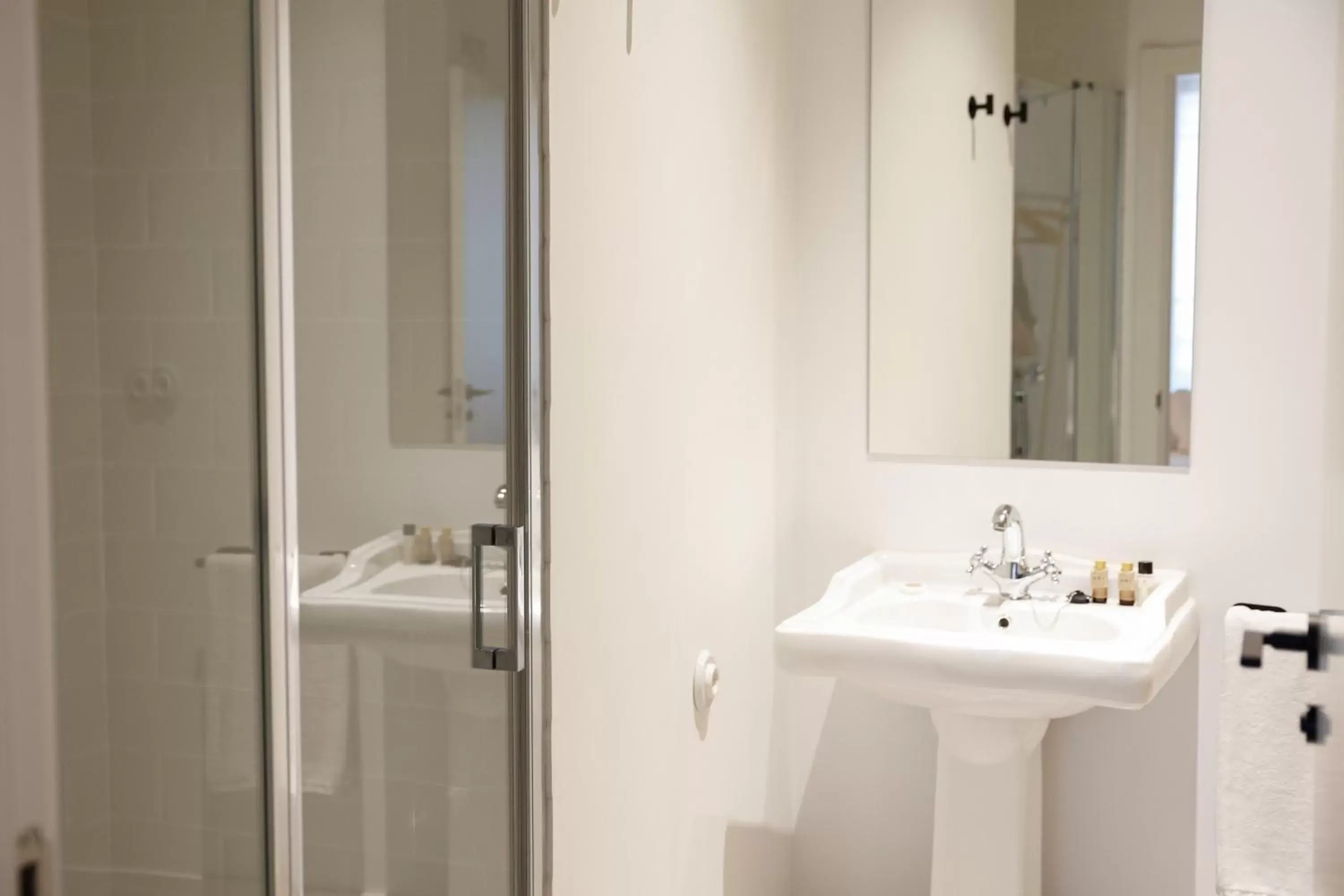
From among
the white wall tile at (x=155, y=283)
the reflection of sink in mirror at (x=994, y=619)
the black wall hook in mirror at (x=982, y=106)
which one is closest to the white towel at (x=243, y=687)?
the white wall tile at (x=155, y=283)

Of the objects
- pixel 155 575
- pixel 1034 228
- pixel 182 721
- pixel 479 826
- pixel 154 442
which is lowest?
pixel 479 826

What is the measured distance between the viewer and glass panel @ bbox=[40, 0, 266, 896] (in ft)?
3.05

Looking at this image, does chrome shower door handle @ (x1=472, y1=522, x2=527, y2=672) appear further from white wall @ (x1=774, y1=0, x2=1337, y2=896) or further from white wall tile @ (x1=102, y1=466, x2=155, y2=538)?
white wall @ (x1=774, y1=0, x2=1337, y2=896)

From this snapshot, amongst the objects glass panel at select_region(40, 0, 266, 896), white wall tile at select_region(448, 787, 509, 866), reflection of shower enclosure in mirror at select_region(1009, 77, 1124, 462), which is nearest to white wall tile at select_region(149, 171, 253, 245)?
glass panel at select_region(40, 0, 266, 896)

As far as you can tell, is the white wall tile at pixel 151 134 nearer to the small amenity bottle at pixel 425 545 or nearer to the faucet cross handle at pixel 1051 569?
the small amenity bottle at pixel 425 545

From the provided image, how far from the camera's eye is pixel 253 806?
1.11 meters

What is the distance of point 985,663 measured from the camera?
1.95m

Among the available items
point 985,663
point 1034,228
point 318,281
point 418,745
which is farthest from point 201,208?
point 1034,228

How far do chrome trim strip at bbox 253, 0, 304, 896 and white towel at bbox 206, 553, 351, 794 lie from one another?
16 millimetres

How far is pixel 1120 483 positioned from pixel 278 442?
1.75 meters

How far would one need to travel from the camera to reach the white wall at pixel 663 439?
169 cm

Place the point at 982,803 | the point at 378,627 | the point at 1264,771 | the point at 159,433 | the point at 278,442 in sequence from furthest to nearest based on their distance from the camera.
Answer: the point at 982,803 < the point at 1264,771 < the point at 378,627 < the point at 278,442 < the point at 159,433

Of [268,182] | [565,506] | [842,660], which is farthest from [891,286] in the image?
[268,182]

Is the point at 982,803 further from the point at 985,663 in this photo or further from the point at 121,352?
the point at 121,352
